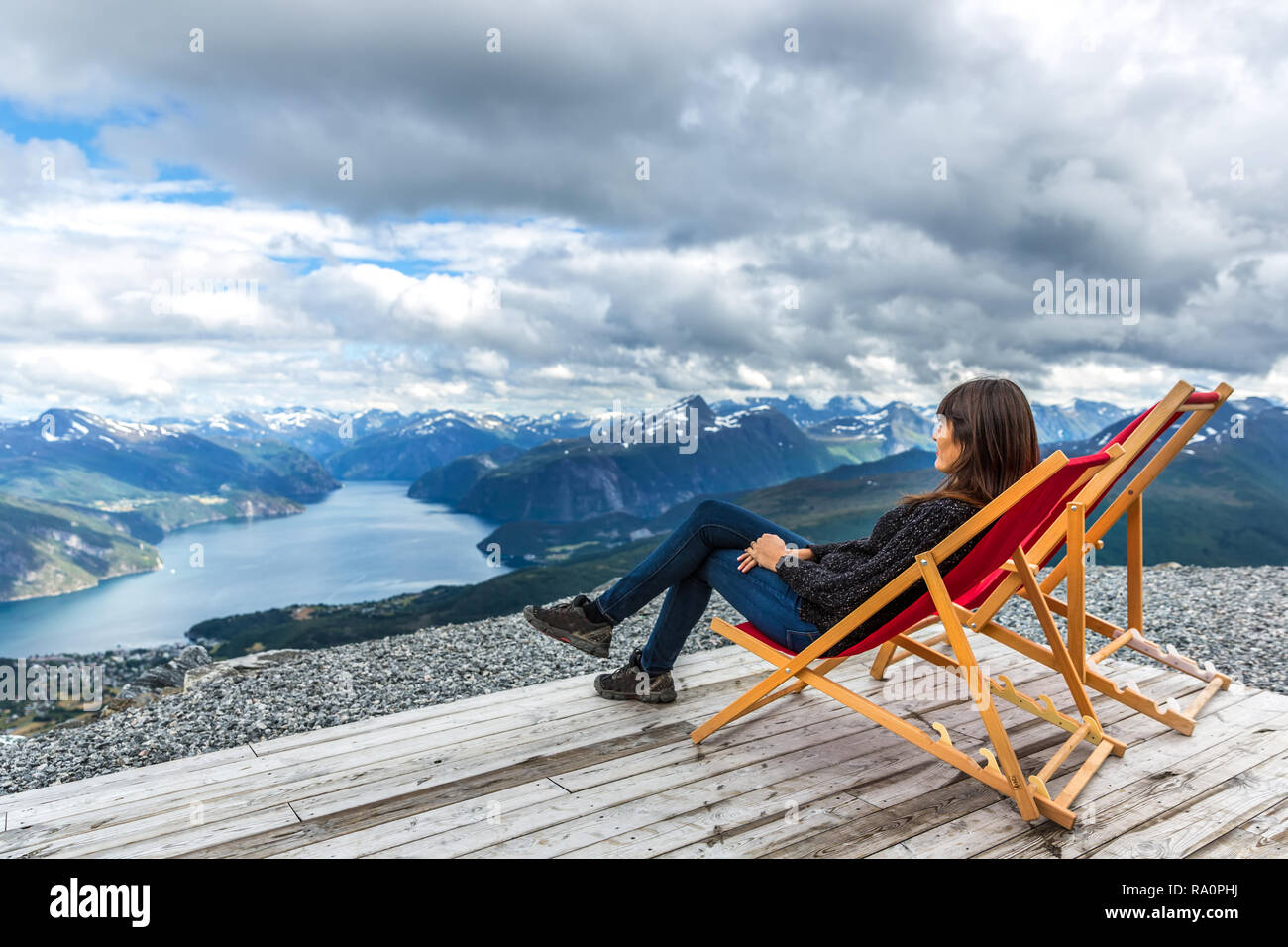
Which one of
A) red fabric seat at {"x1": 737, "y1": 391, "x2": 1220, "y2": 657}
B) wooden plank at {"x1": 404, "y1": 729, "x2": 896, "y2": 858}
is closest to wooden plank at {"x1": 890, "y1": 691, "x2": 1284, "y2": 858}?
wooden plank at {"x1": 404, "y1": 729, "x2": 896, "y2": 858}

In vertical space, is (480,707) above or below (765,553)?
below

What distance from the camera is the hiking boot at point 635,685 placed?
13.2 ft

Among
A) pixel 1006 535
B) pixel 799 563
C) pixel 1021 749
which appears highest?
pixel 1006 535

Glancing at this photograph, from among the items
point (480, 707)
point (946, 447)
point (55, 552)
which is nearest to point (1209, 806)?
point (946, 447)

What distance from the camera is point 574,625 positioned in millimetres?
4004

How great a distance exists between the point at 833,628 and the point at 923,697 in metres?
1.39

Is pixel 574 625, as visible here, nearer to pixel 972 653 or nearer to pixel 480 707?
pixel 480 707

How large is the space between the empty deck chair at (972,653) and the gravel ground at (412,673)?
451cm

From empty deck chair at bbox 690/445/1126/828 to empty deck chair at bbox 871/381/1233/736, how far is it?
9 cm

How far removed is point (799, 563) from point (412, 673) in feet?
21.1

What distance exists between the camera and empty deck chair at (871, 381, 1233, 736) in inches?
123

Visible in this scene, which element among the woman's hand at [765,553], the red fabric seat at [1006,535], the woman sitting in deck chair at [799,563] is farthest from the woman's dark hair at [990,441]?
the woman's hand at [765,553]

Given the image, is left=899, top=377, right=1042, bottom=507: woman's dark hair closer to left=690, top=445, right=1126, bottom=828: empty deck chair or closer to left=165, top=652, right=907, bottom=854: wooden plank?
left=690, top=445, right=1126, bottom=828: empty deck chair
